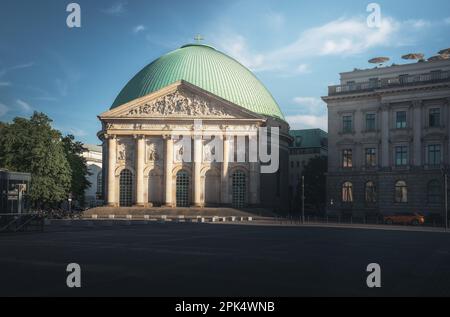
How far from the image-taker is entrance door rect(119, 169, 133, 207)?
8750 cm

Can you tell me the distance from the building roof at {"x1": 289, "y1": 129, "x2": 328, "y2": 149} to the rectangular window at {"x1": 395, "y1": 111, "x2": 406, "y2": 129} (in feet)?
170

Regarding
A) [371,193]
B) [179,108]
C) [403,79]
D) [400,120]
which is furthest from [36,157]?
[403,79]

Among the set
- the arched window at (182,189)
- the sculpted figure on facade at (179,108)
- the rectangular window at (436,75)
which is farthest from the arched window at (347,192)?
the arched window at (182,189)

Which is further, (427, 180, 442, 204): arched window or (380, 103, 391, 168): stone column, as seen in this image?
(380, 103, 391, 168): stone column

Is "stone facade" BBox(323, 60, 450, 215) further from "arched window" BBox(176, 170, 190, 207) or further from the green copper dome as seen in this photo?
"arched window" BBox(176, 170, 190, 207)

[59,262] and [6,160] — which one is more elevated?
[6,160]

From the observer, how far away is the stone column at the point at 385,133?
7356 centimetres

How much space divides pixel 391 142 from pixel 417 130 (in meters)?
4.01

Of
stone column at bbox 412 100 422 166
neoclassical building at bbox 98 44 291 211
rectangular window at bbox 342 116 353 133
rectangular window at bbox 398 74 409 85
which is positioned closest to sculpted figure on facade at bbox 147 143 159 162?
neoclassical building at bbox 98 44 291 211

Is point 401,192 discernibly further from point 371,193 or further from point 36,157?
point 36,157

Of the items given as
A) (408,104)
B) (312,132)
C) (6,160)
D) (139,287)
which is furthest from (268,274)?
(312,132)

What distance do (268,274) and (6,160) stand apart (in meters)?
56.3

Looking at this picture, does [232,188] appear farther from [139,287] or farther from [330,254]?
[139,287]
